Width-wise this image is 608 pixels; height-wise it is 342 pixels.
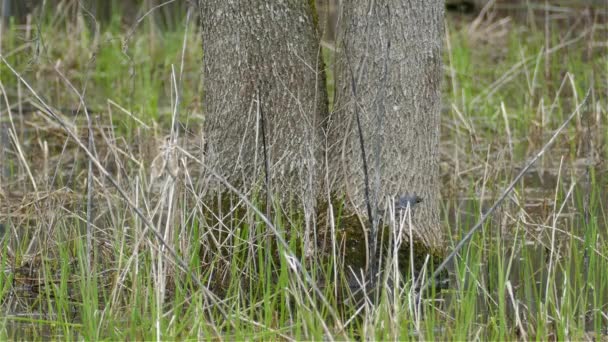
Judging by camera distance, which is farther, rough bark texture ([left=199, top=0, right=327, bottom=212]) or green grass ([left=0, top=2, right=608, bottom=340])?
rough bark texture ([left=199, top=0, right=327, bottom=212])

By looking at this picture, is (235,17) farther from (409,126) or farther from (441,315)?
(441,315)

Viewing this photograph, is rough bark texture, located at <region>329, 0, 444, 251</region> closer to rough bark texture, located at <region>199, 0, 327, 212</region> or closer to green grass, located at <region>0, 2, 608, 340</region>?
rough bark texture, located at <region>199, 0, 327, 212</region>

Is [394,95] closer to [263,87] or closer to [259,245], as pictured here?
[263,87]

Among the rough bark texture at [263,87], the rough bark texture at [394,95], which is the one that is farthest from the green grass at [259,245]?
the rough bark texture at [394,95]

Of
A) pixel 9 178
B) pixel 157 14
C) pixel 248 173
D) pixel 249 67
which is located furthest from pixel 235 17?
pixel 157 14

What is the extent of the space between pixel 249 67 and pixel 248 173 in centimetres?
41

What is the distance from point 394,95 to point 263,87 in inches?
19.4

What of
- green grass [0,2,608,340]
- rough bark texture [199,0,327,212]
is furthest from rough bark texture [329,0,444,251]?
green grass [0,2,608,340]

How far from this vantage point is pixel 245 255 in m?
4.08

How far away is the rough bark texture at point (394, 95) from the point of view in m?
4.04

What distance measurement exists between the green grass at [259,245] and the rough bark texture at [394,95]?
0.25 metres

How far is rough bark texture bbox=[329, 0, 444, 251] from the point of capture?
4.04 metres

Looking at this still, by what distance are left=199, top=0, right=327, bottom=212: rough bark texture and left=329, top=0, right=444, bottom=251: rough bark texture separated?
146 millimetres

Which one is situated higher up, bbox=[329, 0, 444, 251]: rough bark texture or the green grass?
bbox=[329, 0, 444, 251]: rough bark texture
